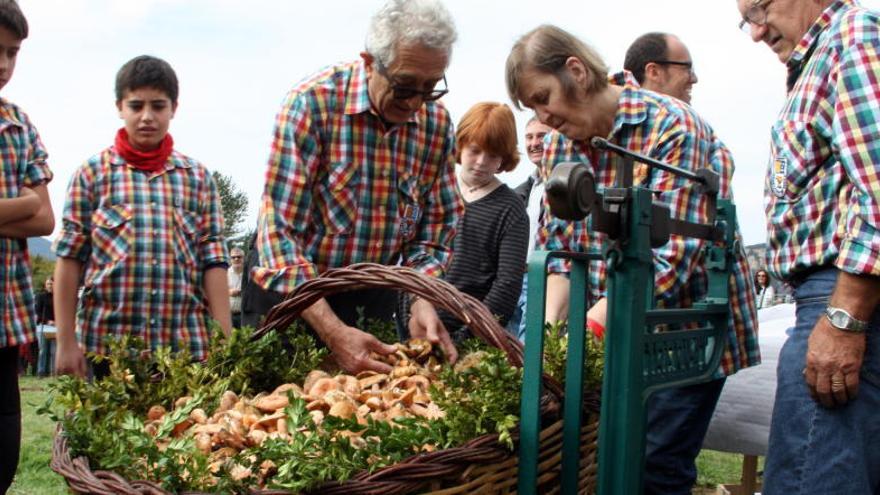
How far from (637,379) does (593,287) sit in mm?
950

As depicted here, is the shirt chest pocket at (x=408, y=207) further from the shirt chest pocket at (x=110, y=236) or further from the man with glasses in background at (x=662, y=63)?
the man with glasses in background at (x=662, y=63)

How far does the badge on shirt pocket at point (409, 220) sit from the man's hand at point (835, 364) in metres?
1.20

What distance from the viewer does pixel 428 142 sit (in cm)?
268

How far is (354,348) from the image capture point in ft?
6.79

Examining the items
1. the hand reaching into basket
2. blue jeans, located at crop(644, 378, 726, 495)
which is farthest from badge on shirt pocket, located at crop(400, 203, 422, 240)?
blue jeans, located at crop(644, 378, 726, 495)

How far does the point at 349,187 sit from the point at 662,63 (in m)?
1.81

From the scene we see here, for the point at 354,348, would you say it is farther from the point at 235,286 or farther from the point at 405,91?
the point at 235,286

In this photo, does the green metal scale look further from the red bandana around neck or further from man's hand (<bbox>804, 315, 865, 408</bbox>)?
the red bandana around neck

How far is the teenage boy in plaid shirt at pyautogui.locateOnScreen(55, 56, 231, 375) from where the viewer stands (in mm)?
3314

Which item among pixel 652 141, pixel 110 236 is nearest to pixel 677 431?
pixel 652 141

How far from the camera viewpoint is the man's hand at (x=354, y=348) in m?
2.05

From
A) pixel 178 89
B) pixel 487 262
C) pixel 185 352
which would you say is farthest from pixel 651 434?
pixel 178 89

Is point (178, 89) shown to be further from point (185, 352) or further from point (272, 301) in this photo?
point (185, 352)

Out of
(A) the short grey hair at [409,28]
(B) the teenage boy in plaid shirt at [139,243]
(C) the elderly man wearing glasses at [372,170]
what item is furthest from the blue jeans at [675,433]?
(B) the teenage boy in plaid shirt at [139,243]
